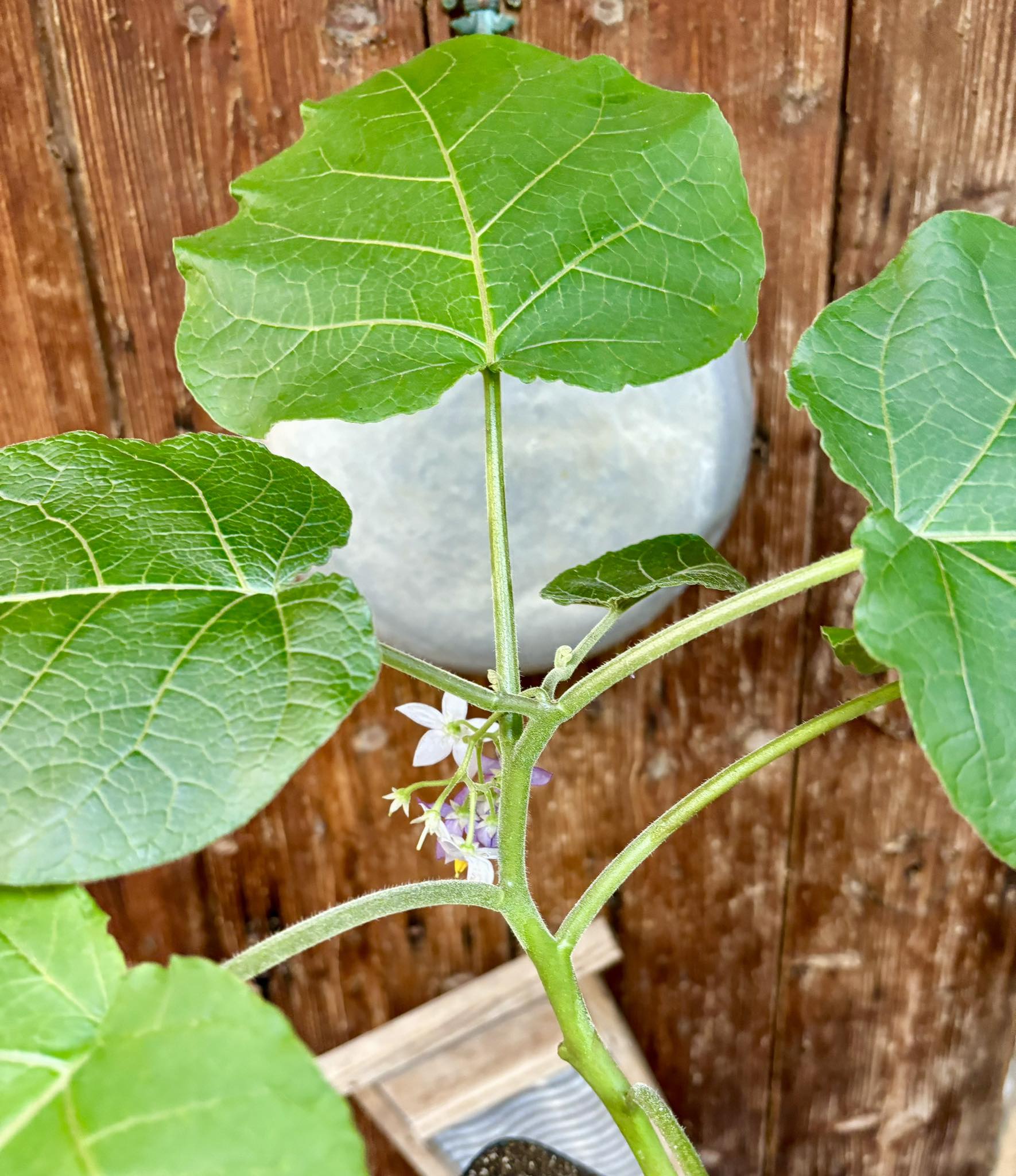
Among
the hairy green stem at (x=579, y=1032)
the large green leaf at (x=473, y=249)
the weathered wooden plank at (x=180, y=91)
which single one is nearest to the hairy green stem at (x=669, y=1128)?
the hairy green stem at (x=579, y=1032)

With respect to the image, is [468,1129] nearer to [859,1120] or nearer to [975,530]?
[859,1120]

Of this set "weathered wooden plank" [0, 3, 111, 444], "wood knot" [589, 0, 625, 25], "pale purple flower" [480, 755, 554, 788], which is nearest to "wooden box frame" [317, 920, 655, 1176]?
"pale purple flower" [480, 755, 554, 788]

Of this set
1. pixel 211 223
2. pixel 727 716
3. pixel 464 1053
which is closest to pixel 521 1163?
pixel 464 1053

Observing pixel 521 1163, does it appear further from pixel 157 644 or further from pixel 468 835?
pixel 157 644

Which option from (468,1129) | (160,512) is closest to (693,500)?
(160,512)

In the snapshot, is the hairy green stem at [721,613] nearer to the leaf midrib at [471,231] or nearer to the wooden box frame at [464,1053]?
the leaf midrib at [471,231]

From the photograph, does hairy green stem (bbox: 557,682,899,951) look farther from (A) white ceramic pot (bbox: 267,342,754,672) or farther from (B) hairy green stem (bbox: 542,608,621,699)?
(A) white ceramic pot (bbox: 267,342,754,672)
